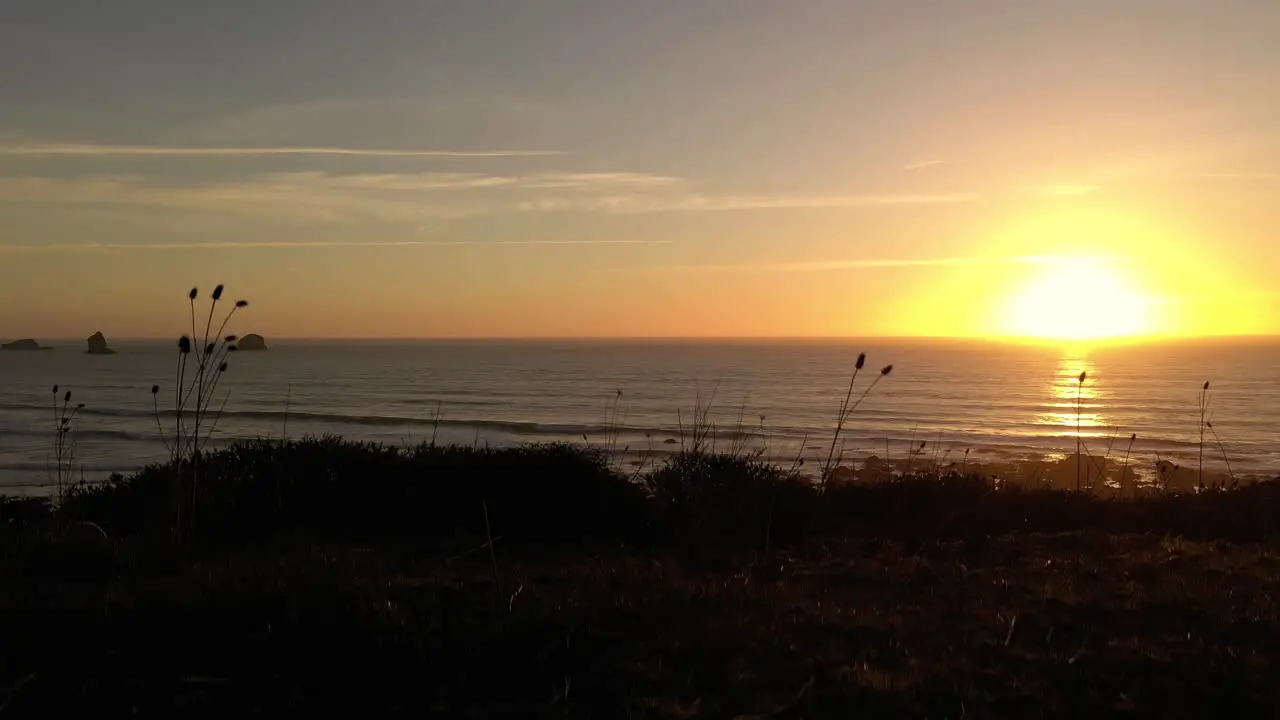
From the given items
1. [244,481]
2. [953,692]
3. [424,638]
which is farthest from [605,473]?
[953,692]

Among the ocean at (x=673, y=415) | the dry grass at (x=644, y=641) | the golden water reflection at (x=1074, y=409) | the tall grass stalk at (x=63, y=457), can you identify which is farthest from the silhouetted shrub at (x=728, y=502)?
the golden water reflection at (x=1074, y=409)

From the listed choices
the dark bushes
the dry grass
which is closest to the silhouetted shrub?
the dark bushes

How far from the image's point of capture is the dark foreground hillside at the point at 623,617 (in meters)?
4.11

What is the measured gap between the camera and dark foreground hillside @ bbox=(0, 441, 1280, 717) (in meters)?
4.11

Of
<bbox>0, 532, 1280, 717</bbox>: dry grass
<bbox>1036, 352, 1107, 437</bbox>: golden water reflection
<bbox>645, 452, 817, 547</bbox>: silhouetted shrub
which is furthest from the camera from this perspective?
<bbox>1036, 352, 1107, 437</bbox>: golden water reflection

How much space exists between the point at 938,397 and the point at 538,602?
204 ft

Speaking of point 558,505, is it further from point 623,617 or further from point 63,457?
point 63,457

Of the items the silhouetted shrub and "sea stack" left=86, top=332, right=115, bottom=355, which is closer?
the silhouetted shrub

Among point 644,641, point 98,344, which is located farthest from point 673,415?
point 98,344

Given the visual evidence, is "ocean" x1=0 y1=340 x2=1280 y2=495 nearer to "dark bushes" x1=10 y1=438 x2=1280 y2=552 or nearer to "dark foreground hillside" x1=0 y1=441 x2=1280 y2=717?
"dark bushes" x1=10 y1=438 x2=1280 y2=552

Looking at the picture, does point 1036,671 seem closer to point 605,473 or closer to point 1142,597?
point 1142,597

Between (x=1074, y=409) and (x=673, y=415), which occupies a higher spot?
(x=1074, y=409)

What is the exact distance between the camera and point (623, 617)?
16.9ft

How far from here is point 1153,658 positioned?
4.59 m
